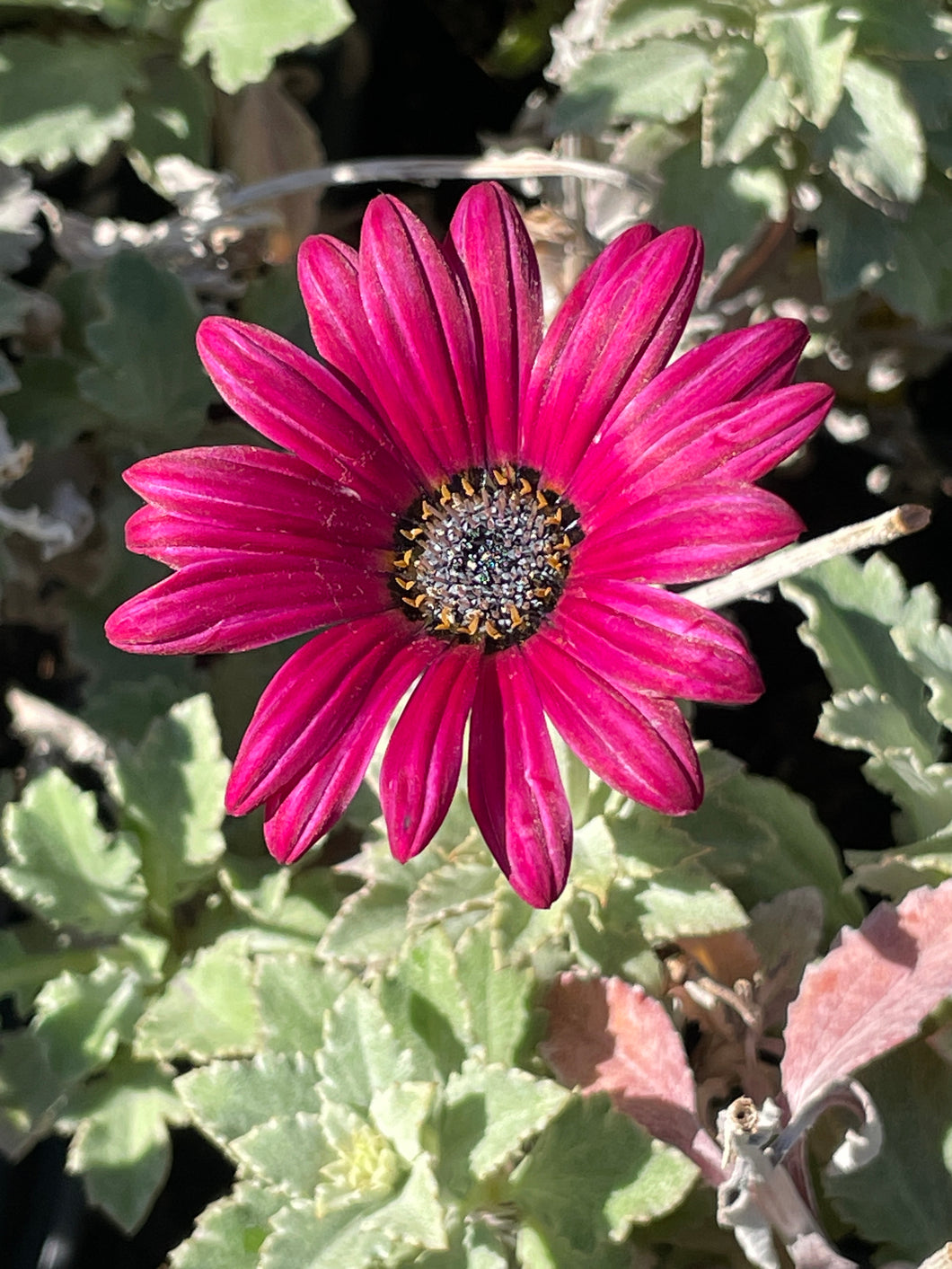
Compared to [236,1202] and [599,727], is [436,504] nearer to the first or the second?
[599,727]

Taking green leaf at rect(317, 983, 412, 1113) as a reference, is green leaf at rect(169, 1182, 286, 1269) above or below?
below

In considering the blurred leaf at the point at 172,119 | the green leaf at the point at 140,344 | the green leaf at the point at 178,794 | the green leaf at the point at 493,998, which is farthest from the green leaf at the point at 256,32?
the green leaf at the point at 493,998

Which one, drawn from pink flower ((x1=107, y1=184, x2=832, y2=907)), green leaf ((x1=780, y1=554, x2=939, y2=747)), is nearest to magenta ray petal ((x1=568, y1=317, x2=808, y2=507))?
pink flower ((x1=107, y1=184, x2=832, y2=907))

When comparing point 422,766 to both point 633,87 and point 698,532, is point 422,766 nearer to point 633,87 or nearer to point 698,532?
point 698,532

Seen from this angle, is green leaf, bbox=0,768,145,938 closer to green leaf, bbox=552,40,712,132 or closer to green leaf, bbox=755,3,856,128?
green leaf, bbox=552,40,712,132

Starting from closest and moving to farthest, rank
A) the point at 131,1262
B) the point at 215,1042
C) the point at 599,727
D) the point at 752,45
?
the point at 599,727
the point at 215,1042
the point at 752,45
the point at 131,1262

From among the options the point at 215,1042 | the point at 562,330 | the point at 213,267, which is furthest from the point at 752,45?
the point at 215,1042
